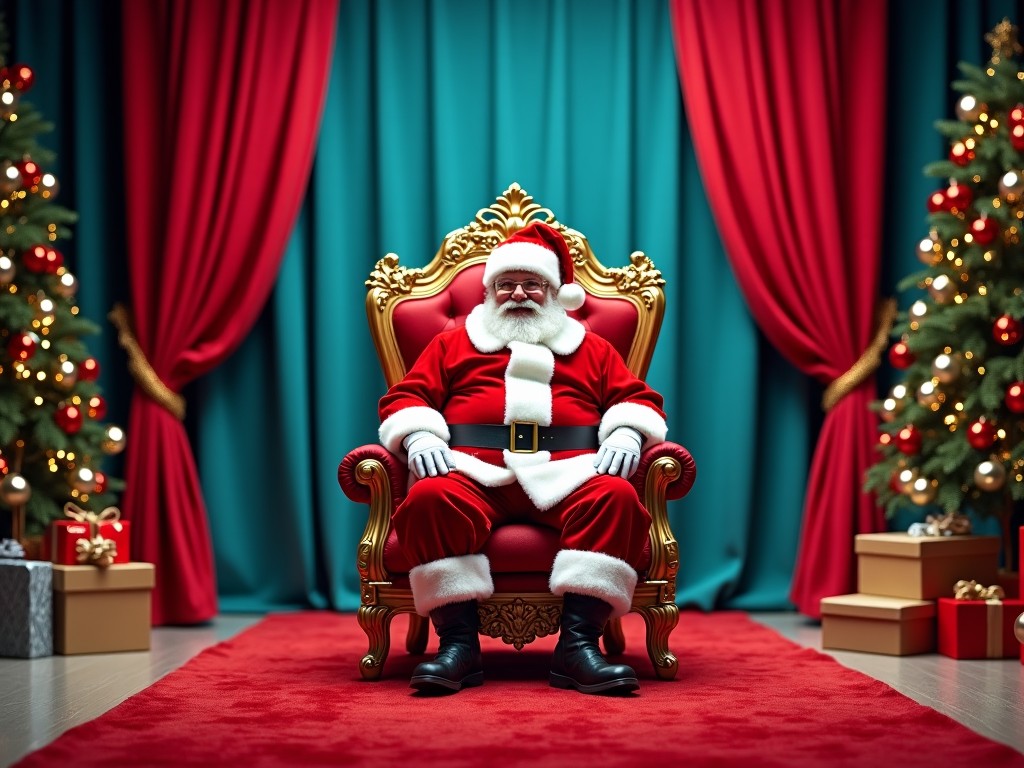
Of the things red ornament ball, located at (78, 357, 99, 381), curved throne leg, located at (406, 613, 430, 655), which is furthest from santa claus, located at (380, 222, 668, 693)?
red ornament ball, located at (78, 357, 99, 381)

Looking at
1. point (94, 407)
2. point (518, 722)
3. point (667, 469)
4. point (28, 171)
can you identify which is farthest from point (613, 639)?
point (28, 171)

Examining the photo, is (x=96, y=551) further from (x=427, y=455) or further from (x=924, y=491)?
(x=924, y=491)

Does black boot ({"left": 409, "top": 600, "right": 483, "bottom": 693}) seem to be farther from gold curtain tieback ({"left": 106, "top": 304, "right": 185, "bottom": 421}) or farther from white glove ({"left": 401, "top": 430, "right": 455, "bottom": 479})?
gold curtain tieback ({"left": 106, "top": 304, "right": 185, "bottom": 421})

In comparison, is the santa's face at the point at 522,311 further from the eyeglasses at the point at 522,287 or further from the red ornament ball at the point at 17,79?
the red ornament ball at the point at 17,79

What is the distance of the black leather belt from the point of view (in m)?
3.74

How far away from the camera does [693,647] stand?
4352 millimetres

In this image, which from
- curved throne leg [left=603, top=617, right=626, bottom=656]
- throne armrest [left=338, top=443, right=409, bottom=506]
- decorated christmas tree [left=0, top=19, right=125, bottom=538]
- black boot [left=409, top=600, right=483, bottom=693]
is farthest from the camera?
decorated christmas tree [left=0, top=19, right=125, bottom=538]

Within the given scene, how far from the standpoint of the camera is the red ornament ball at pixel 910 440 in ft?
14.8

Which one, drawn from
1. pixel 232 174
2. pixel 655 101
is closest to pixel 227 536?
pixel 232 174

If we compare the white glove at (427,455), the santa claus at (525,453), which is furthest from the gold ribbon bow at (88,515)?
the white glove at (427,455)

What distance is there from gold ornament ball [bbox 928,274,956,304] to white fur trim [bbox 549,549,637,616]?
5.76ft

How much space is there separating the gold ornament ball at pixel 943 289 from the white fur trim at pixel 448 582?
2.03 meters

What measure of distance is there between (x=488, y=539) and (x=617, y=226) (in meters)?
2.30

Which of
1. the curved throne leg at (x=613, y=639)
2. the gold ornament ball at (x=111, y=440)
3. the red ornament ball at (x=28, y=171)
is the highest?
the red ornament ball at (x=28, y=171)
